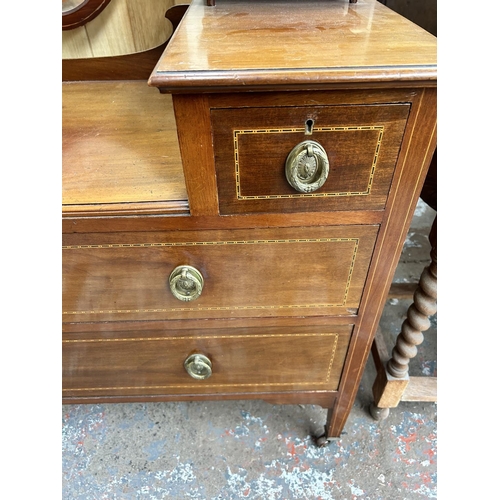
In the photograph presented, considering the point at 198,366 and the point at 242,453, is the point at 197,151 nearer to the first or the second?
the point at 198,366

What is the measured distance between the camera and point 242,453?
104 centimetres

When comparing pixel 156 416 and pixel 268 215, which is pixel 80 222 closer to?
pixel 268 215

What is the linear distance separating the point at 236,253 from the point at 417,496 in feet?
2.63

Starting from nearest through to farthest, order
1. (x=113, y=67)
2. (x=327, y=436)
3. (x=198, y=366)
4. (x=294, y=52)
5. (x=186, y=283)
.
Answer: (x=294, y=52)
(x=186, y=283)
(x=198, y=366)
(x=113, y=67)
(x=327, y=436)

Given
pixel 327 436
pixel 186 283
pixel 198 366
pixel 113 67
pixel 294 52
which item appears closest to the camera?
pixel 294 52

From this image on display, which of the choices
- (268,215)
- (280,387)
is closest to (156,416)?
(280,387)

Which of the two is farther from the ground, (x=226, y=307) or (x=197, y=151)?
(x=197, y=151)

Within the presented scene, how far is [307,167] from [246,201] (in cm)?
10

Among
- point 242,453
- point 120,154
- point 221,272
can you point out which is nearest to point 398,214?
point 221,272

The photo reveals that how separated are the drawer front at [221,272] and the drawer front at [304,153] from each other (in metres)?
0.06

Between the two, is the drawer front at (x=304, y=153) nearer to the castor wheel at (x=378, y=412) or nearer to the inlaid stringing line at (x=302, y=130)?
the inlaid stringing line at (x=302, y=130)

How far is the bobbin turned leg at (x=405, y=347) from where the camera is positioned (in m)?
0.91

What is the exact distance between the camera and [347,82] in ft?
1.48

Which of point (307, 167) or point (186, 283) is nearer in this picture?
point (307, 167)
